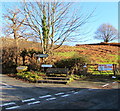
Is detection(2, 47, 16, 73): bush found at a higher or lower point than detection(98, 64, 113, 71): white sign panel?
higher

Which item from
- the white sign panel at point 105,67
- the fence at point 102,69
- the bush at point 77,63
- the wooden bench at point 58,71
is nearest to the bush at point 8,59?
the wooden bench at point 58,71

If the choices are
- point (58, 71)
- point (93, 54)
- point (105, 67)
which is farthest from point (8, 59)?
point (93, 54)

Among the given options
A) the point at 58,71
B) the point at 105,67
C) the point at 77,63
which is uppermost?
the point at 77,63

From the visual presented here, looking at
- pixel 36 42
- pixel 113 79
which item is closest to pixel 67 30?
pixel 36 42

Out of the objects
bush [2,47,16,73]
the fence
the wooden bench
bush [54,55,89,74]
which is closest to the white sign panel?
the fence

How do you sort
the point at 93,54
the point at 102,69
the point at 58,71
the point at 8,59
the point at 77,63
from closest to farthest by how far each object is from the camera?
the point at 58,71 → the point at 102,69 → the point at 77,63 → the point at 8,59 → the point at 93,54

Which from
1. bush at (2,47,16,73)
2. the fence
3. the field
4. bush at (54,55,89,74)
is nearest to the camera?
the fence

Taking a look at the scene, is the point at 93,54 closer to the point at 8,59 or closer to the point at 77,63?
the point at 77,63

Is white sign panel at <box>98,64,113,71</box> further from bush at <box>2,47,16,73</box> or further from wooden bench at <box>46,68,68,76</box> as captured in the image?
bush at <box>2,47,16,73</box>

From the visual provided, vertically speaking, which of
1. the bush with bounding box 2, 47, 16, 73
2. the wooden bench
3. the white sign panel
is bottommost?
the wooden bench

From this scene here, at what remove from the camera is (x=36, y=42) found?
61.4 ft

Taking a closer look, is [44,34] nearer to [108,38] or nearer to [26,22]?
[26,22]

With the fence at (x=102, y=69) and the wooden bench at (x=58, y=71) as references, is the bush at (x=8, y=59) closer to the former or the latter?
the wooden bench at (x=58, y=71)

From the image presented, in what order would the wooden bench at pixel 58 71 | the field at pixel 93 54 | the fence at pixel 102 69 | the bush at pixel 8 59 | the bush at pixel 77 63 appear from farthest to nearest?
the field at pixel 93 54 < the bush at pixel 8 59 < the bush at pixel 77 63 < the fence at pixel 102 69 < the wooden bench at pixel 58 71
